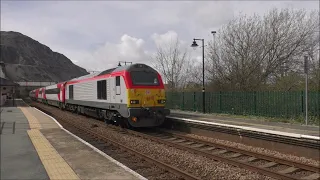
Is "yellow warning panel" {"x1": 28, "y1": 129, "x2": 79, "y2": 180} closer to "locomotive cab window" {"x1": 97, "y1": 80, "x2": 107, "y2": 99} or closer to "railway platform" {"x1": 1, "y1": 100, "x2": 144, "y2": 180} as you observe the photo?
"railway platform" {"x1": 1, "y1": 100, "x2": 144, "y2": 180}

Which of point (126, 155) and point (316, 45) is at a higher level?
point (316, 45)

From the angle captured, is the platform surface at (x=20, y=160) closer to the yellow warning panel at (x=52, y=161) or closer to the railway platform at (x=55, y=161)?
the railway platform at (x=55, y=161)

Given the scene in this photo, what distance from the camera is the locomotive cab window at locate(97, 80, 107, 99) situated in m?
17.7

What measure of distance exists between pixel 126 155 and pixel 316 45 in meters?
21.0

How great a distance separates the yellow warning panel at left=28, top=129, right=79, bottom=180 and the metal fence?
12414mm

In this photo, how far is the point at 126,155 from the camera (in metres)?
10.3

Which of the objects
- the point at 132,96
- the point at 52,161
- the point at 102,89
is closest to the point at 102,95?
the point at 102,89

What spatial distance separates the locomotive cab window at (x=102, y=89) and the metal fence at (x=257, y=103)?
904 centimetres

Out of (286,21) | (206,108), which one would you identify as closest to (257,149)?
(206,108)

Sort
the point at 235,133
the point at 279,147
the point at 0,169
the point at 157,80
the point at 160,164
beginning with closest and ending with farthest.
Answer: the point at 0,169 < the point at 160,164 < the point at 279,147 < the point at 235,133 < the point at 157,80

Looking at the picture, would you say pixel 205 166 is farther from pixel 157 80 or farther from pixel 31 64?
pixel 31 64

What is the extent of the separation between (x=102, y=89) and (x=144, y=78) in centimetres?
304

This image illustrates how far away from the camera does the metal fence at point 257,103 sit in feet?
56.7

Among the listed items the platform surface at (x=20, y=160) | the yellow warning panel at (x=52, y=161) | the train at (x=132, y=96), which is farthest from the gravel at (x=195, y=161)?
the platform surface at (x=20, y=160)
